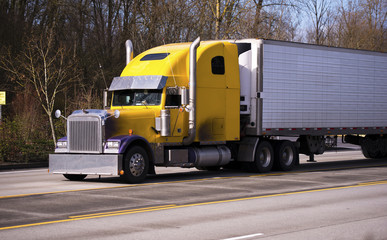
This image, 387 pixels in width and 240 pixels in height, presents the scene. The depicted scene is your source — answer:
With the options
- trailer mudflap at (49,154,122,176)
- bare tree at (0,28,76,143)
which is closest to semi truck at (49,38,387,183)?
trailer mudflap at (49,154,122,176)

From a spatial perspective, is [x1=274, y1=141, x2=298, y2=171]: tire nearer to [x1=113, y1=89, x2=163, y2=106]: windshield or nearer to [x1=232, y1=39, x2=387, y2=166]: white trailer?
[x1=232, y1=39, x2=387, y2=166]: white trailer

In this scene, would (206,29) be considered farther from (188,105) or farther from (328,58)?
(188,105)

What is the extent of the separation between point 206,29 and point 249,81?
18.1 m

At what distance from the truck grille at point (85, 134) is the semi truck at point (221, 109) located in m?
0.03

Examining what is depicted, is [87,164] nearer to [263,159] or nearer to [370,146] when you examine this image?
[263,159]

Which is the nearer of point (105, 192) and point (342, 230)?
point (342, 230)

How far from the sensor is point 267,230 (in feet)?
33.2

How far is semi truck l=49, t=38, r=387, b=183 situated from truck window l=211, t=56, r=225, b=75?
0.10 ft

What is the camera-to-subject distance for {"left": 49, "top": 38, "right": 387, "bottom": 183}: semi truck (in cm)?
1702

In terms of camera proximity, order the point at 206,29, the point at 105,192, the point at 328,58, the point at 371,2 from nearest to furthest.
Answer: the point at 105,192
the point at 328,58
the point at 206,29
the point at 371,2

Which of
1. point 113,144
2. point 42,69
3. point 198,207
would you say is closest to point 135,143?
point 113,144

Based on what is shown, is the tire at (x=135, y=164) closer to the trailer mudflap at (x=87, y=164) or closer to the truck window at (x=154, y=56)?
the trailer mudflap at (x=87, y=164)

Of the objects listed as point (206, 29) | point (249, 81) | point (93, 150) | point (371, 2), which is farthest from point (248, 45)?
point (371, 2)

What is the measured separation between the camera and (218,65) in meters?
19.7
